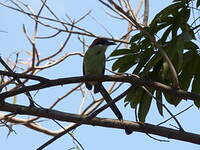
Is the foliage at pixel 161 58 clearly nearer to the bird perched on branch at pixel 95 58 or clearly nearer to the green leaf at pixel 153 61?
the green leaf at pixel 153 61

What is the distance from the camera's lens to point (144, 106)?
313cm

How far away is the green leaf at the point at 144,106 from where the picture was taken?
312 cm

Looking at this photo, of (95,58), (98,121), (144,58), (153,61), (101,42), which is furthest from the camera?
(101,42)

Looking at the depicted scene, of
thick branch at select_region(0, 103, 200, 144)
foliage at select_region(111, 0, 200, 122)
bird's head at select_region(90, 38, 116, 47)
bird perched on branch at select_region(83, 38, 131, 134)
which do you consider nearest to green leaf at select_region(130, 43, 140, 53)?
foliage at select_region(111, 0, 200, 122)

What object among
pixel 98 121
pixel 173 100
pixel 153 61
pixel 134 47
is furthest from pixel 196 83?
pixel 98 121

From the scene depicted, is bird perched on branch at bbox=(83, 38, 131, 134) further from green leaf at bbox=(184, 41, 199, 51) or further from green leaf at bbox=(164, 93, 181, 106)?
green leaf at bbox=(184, 41, 199, 51)

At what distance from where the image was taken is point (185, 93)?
2.59m

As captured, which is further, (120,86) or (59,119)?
(120,86)

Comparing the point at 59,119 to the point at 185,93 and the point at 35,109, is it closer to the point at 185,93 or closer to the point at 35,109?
the point at 35,109

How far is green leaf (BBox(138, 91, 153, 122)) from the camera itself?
3115 mm

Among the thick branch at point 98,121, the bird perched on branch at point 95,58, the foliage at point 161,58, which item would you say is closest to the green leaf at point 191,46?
the foliage at point 161,58

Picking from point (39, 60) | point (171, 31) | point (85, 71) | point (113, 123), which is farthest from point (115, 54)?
point (85, 71)

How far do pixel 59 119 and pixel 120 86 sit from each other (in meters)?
1.58

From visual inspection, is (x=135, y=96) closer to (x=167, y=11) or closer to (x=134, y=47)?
(x=134, y=47)
